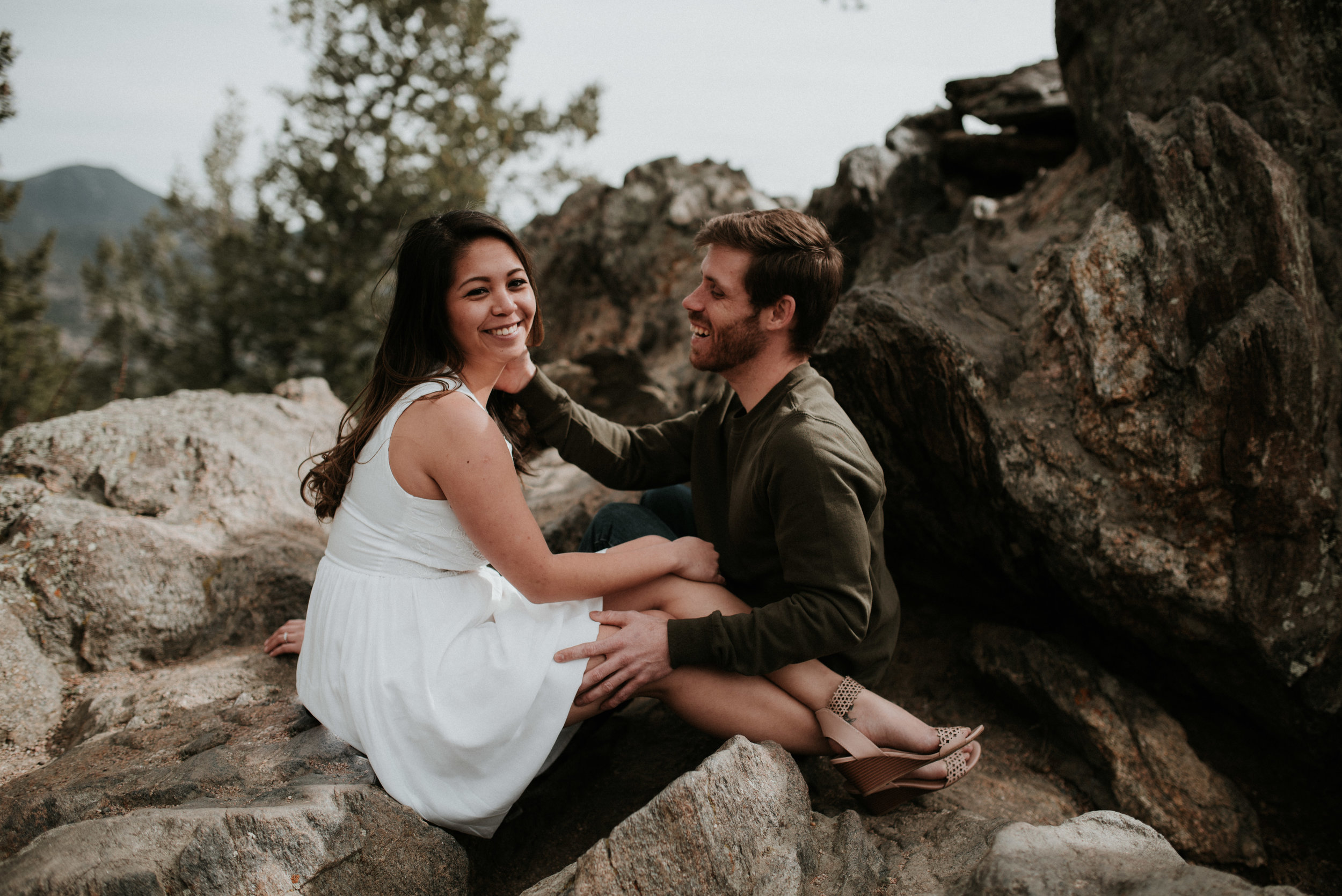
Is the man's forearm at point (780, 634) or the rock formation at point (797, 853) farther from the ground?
the man's forearm at point (780, 634)

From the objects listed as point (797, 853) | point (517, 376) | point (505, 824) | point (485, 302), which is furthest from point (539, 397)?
point (797, 853)

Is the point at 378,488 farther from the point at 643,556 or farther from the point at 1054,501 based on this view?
the point at 1054,501

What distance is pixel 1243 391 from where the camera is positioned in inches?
120

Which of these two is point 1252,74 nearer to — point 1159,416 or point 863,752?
point 1159,416

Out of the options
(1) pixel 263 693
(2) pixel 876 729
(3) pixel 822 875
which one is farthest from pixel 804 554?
(1) pixel 263 693

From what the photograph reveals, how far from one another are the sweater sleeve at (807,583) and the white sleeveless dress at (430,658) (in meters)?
0.48

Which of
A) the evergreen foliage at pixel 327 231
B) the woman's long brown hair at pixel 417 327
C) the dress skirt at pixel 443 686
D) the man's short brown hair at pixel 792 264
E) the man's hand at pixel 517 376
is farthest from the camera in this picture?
the evergreen foliage at pixel 327 231

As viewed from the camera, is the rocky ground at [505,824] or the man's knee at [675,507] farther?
the man's knee at [675,507]

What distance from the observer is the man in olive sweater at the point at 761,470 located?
2.59 m

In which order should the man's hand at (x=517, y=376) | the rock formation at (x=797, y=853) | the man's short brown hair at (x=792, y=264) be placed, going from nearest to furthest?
1. the rock formation at (x=797, y=853)
2. the man's short brown hair at (x=792, y=264)
3. the man's hand at (x=517, y=376)

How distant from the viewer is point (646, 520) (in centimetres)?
340

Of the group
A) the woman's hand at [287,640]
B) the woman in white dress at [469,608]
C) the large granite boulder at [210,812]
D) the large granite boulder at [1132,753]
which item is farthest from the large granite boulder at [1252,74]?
the woman's hand at [287,640]

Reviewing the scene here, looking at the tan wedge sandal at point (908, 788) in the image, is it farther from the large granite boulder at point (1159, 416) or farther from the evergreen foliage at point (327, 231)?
the evergreen foliage at point (327, 231)

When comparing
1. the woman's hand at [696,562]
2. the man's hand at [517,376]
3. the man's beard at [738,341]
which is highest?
the man's beard at [738,341]
